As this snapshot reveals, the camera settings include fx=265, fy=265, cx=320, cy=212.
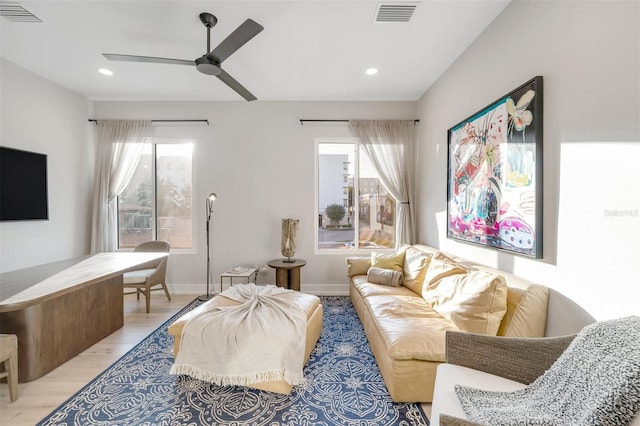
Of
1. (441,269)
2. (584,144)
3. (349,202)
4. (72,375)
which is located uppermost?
(584,144)

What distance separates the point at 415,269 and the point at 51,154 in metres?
4.73

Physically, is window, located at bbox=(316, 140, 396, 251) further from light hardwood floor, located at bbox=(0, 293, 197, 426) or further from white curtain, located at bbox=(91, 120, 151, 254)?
white curtain, located at bbox=(91, 120, 151, 254)

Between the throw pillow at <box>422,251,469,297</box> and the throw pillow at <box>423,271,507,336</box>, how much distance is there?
0.84 ft

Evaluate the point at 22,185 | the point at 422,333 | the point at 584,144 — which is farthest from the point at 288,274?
the point at 22,185

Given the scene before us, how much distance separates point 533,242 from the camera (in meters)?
1.77

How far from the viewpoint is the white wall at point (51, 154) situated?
2977 mm

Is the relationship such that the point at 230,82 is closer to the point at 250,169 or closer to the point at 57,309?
the point at 250,169

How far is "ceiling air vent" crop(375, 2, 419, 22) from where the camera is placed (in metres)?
2.07

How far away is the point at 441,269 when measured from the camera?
2.40m

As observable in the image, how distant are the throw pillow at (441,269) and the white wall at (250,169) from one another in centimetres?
178

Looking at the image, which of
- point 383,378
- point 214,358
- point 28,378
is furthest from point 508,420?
point 28,378

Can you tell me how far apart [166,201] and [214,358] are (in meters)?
2.99

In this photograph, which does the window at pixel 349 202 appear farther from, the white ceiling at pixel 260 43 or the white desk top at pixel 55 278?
the white desk top at pixel 55 278

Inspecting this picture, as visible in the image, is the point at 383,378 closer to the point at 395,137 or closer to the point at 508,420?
the point at 508,420
